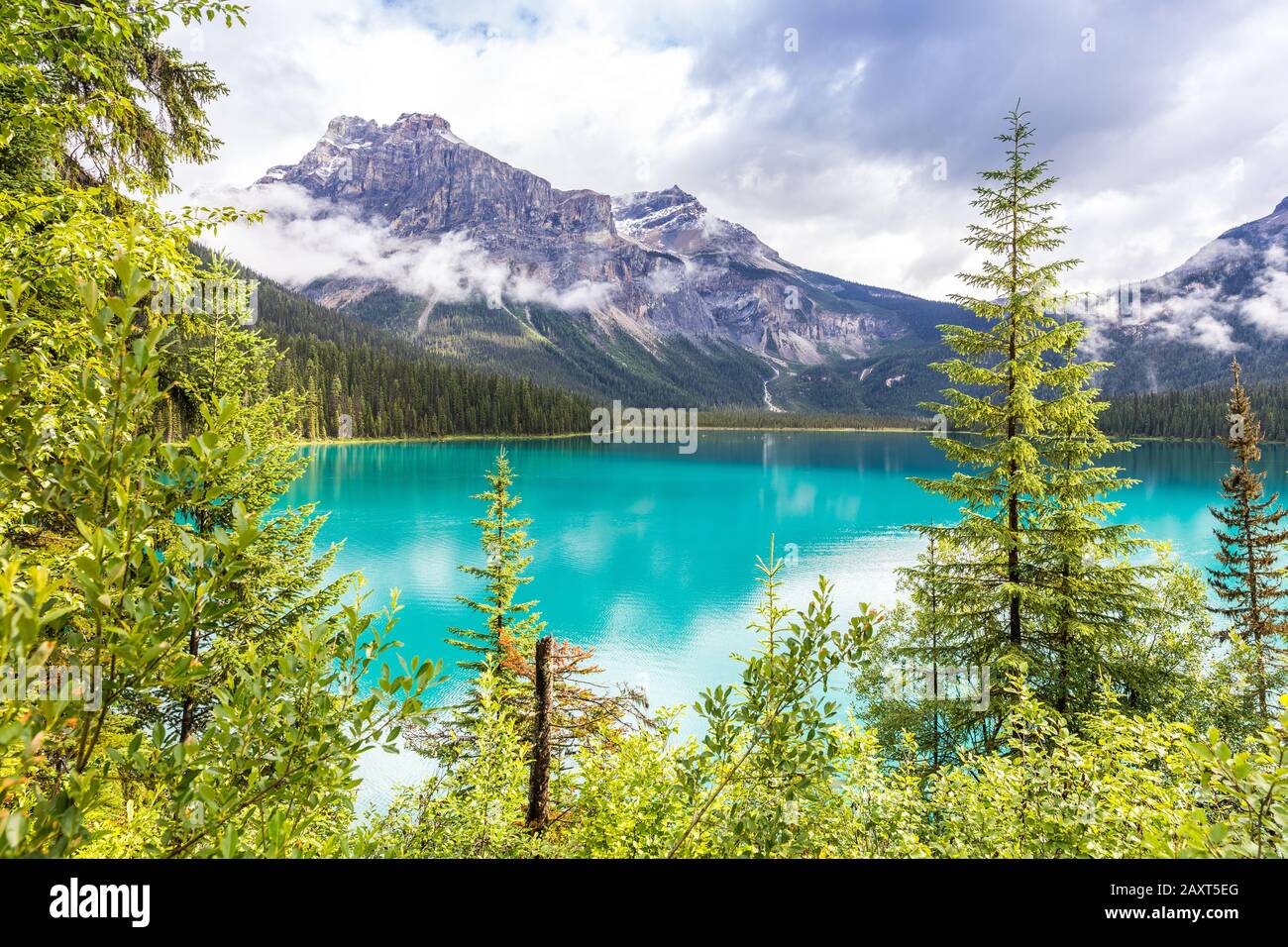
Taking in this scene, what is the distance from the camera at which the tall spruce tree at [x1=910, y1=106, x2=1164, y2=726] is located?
34.3ft

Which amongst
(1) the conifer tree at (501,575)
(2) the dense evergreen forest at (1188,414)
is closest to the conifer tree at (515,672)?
(1) the conifer tree at (501,575)

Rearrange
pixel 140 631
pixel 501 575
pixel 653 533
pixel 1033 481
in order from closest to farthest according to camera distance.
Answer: pixel 140 631, pixel 1033 481, pixel 501 575, pixel 653 533

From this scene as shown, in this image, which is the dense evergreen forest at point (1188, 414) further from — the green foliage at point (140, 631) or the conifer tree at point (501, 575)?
the green foliage at point (140, 631)

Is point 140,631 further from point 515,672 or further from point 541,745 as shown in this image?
point 515,672

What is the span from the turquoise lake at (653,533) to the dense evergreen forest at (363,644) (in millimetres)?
1445

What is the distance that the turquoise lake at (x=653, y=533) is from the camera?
2964cm

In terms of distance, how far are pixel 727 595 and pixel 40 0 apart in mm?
35483

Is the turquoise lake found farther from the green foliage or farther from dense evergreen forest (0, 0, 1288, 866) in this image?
dense evergreen forest (0, 0, 1288, 866)

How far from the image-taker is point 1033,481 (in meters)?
10.2

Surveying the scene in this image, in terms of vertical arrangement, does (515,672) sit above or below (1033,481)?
below

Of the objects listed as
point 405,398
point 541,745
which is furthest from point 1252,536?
point 405,398

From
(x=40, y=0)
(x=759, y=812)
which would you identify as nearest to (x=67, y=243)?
(x=40, y=0)

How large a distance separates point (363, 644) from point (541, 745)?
30.9 feet
